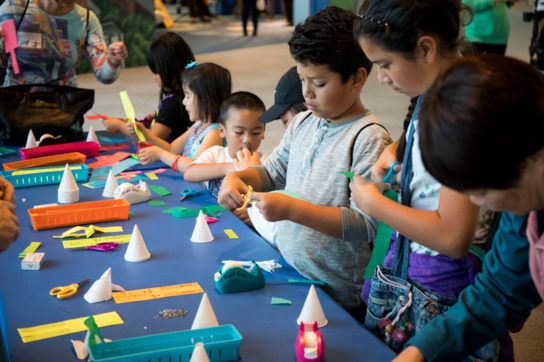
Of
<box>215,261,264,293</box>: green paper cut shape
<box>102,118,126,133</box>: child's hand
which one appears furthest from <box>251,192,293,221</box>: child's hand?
<box>102,118,126,133</box>: child's hand

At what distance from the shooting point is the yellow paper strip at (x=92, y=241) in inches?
73.2

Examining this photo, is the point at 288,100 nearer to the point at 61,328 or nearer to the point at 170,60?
the point at 170,60

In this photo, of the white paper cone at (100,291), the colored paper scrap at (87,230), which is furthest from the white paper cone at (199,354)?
the colored paper scrap at (87,230)

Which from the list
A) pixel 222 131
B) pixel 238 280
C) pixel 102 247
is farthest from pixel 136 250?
pixel 222 131

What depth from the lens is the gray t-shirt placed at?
159 cm

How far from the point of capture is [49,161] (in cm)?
261

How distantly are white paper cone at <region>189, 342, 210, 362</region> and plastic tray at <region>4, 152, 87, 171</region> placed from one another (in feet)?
5.49

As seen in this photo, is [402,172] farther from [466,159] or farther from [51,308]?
[51,308]

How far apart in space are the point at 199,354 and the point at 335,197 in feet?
2.16

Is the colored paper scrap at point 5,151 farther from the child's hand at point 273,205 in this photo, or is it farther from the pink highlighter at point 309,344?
the pink highlighter at point 309,344

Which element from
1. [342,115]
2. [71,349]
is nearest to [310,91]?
[342,115]

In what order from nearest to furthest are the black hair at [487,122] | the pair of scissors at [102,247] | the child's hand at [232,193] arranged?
the black hair at [487,122] → the child's hand at [232,193] → the pair of scissors at [102,247]

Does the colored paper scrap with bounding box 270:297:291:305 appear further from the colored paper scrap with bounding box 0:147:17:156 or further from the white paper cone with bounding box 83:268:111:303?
the colored paper scrap with bounding box 0:147:17:156

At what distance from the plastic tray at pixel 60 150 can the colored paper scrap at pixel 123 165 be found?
0.18 m
